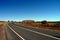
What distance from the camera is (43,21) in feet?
224
